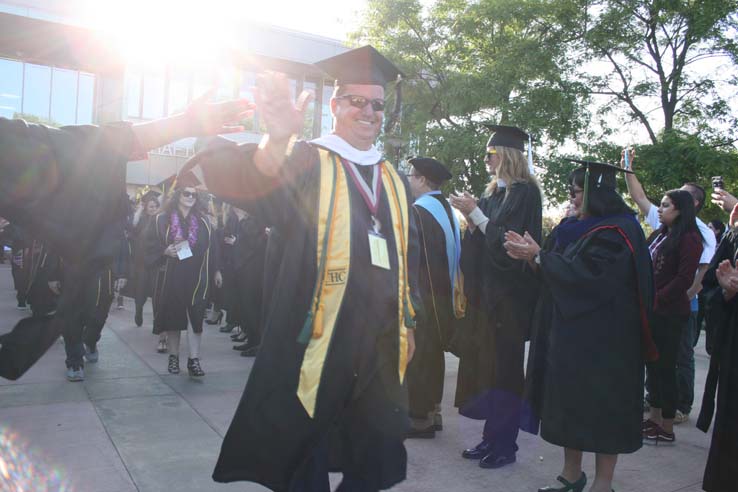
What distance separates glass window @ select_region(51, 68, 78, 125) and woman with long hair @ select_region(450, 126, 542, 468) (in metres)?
31.0

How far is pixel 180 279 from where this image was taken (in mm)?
6652

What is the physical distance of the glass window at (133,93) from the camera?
29203 millimetres

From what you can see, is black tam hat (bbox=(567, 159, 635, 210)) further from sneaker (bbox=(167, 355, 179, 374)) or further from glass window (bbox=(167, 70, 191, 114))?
glass window (bbox=(167, 70, 191, 114))

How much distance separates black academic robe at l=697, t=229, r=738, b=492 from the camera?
3598 millimetres

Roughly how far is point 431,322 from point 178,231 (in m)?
3.20

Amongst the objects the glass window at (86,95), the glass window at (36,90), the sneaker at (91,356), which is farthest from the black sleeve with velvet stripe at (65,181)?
the glass window at (36,90)

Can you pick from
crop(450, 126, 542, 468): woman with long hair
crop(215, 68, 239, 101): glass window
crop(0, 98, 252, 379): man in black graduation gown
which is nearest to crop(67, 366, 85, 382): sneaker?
crop(450, 126, 542, 468): woman with long hair

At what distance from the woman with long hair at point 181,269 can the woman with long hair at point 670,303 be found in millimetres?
4281

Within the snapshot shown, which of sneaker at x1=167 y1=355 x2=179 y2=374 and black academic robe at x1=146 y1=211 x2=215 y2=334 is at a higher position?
black academic robe at x1=146 y1=211 x2=215 y2=334

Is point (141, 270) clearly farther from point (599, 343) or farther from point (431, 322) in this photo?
point (599, 343)

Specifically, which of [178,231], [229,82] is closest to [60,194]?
[178,231]

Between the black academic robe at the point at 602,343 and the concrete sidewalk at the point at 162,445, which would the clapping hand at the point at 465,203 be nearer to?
the black academic robe at the point at 602,343

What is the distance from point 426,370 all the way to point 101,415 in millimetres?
2630

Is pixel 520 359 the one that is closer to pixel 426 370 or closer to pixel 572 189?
pixel 426 370
